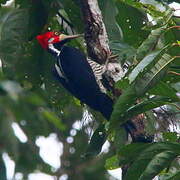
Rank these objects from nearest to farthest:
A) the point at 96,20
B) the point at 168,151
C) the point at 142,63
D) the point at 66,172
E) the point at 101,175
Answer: the point at 142,63 → the point at 168,151 → the point at 96,20 → the point at 101,175 → the point at 66,172

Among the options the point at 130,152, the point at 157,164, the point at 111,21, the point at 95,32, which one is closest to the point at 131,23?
the point at 111,21

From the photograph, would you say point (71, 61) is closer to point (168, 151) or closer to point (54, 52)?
point (54, 52)

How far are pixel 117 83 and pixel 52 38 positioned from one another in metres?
1.47

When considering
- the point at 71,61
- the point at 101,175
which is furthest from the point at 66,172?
the point at 71,61

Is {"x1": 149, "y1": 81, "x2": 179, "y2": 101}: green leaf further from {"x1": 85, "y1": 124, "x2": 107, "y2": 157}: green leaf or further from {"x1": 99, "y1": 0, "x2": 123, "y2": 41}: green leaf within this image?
{"x1": 99, "y1": 0, "x2": 123, "y2": 41}: green leaf

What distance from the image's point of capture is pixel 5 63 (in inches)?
148

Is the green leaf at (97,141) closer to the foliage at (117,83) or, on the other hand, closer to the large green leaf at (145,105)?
the foliage at (117,83)

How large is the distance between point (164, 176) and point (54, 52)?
1.46 meters

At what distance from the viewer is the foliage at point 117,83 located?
278cm

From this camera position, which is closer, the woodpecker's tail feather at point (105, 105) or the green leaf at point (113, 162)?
the green leaf at point (113, 162)

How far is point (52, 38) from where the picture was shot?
14.1 ft

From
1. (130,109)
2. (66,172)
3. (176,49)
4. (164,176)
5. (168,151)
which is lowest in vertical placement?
(66,172)

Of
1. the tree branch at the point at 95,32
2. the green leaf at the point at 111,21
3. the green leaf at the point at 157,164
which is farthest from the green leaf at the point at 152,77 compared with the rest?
the green leaf at the point at 111,21

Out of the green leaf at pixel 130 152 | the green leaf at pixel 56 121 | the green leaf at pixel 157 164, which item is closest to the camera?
the green leaf at pixel 157 164
